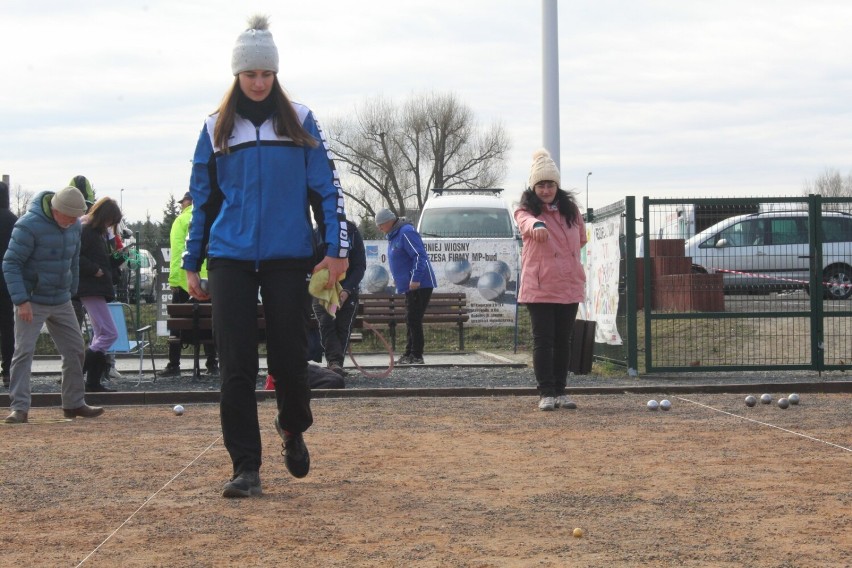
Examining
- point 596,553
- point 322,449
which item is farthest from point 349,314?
point 596,553

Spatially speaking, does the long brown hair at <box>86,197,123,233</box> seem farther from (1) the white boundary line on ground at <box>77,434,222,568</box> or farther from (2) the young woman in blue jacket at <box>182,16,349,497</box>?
(2) the young woman in blue jacket at <box>182,16,349,497</box>

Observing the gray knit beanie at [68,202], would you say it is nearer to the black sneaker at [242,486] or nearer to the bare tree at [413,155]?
the black sneaker at [242,486]

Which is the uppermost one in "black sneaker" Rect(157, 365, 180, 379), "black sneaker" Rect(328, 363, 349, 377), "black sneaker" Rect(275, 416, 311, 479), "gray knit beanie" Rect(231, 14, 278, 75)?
"gray knit beanie" Rect(231, 14, 278, 75)

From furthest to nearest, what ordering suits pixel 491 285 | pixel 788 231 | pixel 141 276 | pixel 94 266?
pixel 141 276 < pixel 491 285 < pixel 788 231 < pixel 94 266

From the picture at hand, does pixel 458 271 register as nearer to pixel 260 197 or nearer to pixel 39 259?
pixel 39 259

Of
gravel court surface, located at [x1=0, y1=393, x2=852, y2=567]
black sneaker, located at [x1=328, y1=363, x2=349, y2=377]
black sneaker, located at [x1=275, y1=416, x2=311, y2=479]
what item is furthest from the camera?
black sneaker, located at [x1=328, y1=363, x2=349, y2=377]

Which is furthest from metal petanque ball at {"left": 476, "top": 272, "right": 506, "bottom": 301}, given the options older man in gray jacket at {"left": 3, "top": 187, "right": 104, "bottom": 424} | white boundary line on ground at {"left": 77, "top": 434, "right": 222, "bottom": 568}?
white boundary line on ground at {"left": 77, "top": 434, "right": 222, "bottom": 568}

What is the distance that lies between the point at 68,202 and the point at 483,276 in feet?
37.7

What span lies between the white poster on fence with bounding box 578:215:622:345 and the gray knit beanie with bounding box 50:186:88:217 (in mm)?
6077

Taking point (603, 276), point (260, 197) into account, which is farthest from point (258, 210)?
point (603, 276)

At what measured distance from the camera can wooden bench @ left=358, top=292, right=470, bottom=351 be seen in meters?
18.2

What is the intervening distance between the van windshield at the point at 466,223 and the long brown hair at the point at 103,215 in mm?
10316

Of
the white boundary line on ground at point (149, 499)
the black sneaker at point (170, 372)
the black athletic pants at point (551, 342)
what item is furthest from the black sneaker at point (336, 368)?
the white boundary line on ground at point (149, 499)

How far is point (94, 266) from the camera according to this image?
11.2 metres
